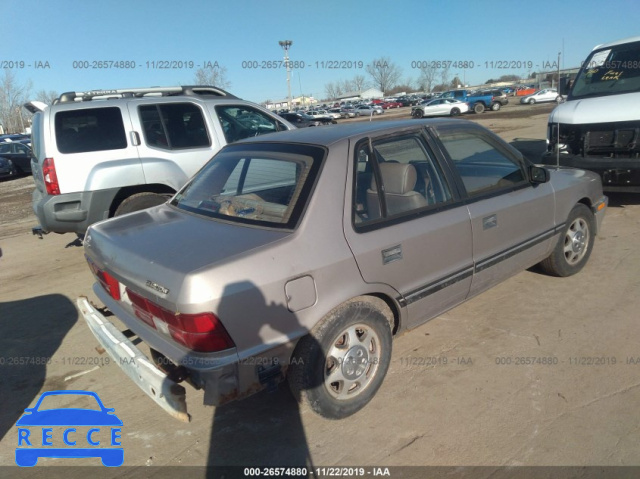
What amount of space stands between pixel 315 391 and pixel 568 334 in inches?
85.3

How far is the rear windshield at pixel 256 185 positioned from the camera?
2.65 meters

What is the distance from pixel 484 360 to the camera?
10.7 feet

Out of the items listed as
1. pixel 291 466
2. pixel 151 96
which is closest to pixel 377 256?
pixel 291 466

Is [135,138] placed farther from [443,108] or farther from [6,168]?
[443,108]

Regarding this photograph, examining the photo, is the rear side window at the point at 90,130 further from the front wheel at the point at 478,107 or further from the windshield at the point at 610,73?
the front wheel at the point at 478,107

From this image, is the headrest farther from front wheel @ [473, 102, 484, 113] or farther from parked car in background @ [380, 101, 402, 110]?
parked car in background @ [380, 101, 402, 110]

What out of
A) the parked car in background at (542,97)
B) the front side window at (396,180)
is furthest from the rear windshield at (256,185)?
the parked car in background at (542,97)

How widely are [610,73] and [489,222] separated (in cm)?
558

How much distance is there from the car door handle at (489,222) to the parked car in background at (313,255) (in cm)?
1

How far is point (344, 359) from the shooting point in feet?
8.76

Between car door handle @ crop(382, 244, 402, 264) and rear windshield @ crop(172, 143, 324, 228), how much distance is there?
0.59m

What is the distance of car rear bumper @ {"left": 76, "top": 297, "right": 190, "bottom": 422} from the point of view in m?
2.19

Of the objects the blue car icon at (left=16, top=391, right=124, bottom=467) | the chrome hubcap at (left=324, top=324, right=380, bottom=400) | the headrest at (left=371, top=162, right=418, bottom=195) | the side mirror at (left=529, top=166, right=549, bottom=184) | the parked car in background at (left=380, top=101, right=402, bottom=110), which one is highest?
the parked car in background at (left=380, top=101, right=402, bottom=110)

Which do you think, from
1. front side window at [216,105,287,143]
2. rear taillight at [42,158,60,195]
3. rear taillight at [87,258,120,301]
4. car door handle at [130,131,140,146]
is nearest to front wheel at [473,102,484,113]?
front side window at [216,105,287,143]
